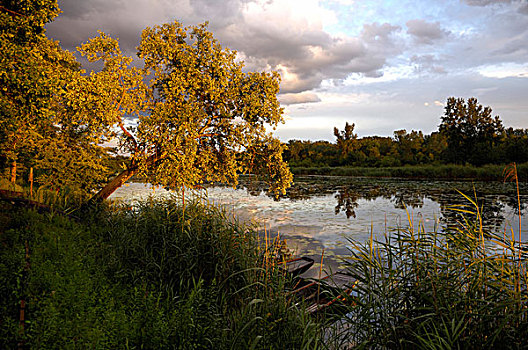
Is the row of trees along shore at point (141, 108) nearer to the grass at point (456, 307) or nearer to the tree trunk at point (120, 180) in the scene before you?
the tree trunk at point (120, 180)

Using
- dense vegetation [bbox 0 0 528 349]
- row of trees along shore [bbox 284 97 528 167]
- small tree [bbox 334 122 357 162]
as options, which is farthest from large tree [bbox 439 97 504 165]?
dense vegetation [bbox 0 0 528 349]

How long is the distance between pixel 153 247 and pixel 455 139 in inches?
2351

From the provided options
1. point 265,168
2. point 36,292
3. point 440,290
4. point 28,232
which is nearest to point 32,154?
point 28,232

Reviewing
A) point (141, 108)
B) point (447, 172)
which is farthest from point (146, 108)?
point (447, 172)

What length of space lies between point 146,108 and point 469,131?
58178mm

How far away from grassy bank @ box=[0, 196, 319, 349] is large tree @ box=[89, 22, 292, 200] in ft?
7.87

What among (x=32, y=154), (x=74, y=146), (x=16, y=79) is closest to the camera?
(x=16, y=79)

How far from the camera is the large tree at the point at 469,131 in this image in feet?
164

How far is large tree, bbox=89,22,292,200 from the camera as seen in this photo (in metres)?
10.7

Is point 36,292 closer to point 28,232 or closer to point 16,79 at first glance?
point 28,232

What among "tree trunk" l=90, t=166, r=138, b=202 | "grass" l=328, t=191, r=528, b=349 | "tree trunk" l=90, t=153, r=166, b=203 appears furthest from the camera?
"tree trunk" l=90, t=166, r=138, b=202

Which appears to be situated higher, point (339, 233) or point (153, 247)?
point (153, 247)

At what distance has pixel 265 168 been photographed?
13.1 m

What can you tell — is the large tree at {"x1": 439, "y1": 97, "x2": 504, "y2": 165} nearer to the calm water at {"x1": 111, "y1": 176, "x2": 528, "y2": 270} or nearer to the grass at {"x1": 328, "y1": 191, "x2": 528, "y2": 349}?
the calm water at {"x1": 111, "y1": 176, "x2": 528, "y2": 270}
